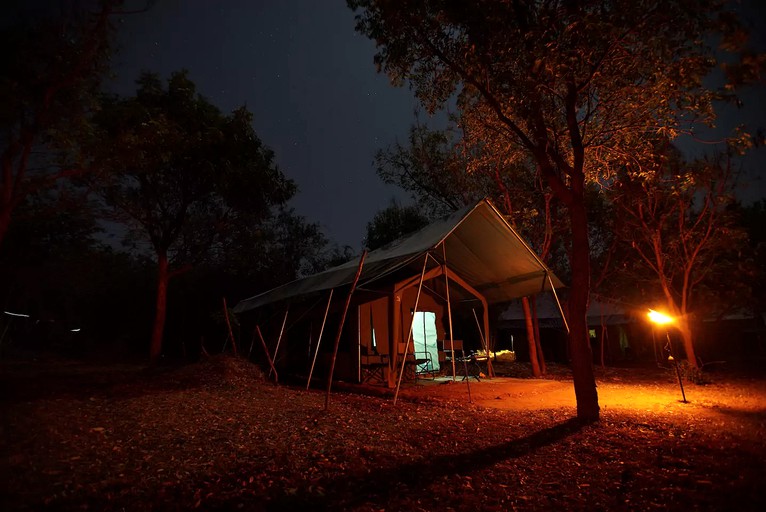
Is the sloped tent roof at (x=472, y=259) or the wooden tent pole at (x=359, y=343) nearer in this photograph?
the sloped tent roof at (x=472, y=259)

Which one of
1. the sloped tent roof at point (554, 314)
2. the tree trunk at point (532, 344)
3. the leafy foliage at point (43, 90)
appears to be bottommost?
the tree trunk at point (532, 344)

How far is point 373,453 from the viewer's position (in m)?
4.53

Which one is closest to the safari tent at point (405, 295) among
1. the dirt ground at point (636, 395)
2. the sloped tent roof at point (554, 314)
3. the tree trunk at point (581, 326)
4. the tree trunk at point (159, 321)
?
the dirt ground at point (636, 395)

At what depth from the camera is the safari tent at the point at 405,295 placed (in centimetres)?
937

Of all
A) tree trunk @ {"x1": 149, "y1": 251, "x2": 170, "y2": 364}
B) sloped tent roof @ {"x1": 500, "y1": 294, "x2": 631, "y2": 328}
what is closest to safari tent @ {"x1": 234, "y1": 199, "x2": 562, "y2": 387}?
tree trunk @ {"x1": 149, "y1": 251, "x2": 170, "y2": 364}

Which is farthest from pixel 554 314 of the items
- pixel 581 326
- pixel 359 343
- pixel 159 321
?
pixel 159 321

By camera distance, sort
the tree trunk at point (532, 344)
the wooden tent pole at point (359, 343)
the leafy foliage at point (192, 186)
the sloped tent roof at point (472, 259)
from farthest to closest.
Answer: the leafy foliage at point (192, 186)
the tree trunk at point (532, 344)
the wooden tent pole at point (359, 343)
the sloped tent roof at point (472, 259)

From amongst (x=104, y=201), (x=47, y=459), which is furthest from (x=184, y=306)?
(x=47, y=459)

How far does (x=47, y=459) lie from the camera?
163 inches

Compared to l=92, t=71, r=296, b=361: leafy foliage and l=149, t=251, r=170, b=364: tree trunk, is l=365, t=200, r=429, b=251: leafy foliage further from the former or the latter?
l=149, t=251, r=170, b=364: tree trunk

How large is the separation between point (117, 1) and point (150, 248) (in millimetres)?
10285

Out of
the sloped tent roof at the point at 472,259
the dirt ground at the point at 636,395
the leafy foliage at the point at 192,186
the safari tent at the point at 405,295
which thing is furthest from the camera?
the leafy foliage at the point at 192,186

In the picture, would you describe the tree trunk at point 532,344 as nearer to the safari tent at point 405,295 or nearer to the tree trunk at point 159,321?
the safari tent at point 405,295

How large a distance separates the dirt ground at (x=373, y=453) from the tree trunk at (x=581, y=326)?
36 centimetres
